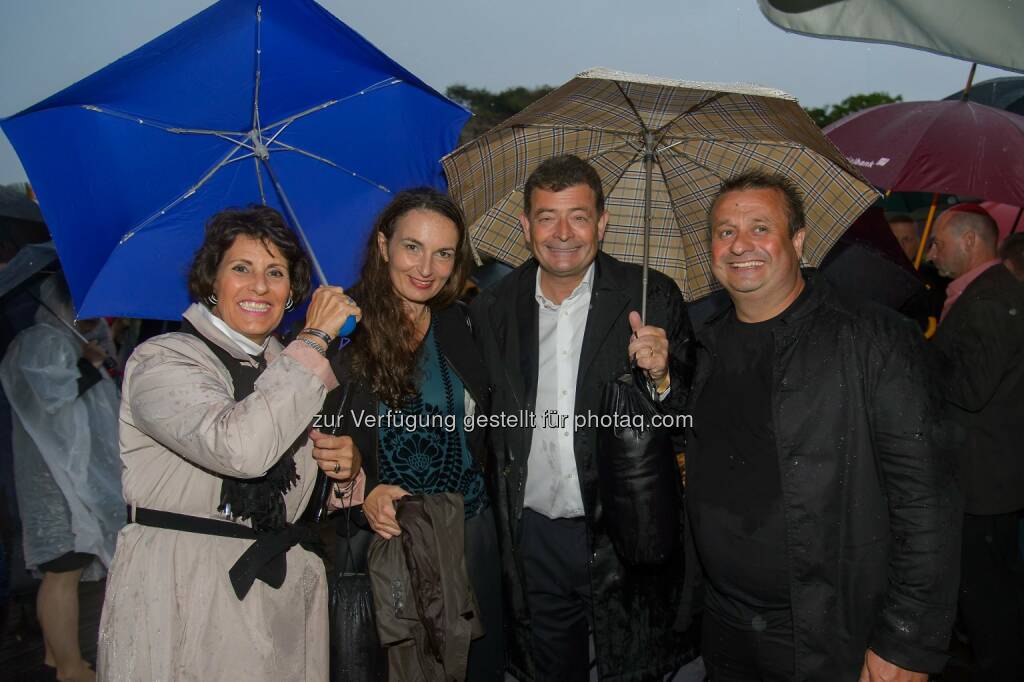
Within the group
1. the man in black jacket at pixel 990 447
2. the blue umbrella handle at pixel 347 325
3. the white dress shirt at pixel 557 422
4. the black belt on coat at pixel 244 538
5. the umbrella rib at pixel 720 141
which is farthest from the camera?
the man in black jacket at pixel 990 447

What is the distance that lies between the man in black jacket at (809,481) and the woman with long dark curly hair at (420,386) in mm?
874

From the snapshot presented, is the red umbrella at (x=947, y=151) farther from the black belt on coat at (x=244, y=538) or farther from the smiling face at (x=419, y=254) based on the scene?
the black belt on coat at (x=244, y=538)

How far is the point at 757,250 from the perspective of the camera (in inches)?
98.2

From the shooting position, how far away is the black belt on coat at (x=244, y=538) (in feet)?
7.29

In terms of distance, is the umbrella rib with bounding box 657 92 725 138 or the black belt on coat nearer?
the black belt on coat

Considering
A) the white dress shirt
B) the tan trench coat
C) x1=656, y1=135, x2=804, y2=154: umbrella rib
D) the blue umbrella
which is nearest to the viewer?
the tan trench coat

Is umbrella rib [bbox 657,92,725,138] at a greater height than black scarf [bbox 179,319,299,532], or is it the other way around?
umbrella rib [bbox 657,92,725,138]

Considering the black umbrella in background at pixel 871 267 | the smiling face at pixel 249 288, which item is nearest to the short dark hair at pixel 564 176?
the smiling face at pixel 249 288

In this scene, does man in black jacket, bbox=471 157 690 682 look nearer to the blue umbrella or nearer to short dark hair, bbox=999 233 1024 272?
the blue umbrella

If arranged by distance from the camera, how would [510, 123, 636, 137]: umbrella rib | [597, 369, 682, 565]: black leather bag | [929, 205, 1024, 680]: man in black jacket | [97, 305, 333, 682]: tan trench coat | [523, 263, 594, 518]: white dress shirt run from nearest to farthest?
1. [97, 305, 333, 682]: tan trench coat
2. [597, 369, 682, 565]: black leather bag
3. [523, 263, 594, 518]: white dress shirt
4. [510, 123, 636, 137]: umbrella rib
5. [929, 205, 1024, 680]: man in black jacket

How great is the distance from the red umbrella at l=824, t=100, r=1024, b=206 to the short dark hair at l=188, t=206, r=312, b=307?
132 inches

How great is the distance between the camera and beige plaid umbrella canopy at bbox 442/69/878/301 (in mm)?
2871

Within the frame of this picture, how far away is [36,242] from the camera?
529 cm

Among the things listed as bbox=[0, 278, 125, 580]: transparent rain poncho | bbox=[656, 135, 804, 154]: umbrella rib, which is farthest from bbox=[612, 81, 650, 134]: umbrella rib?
bbox=[0, 278, 125, 580]: transparent rain poncho
